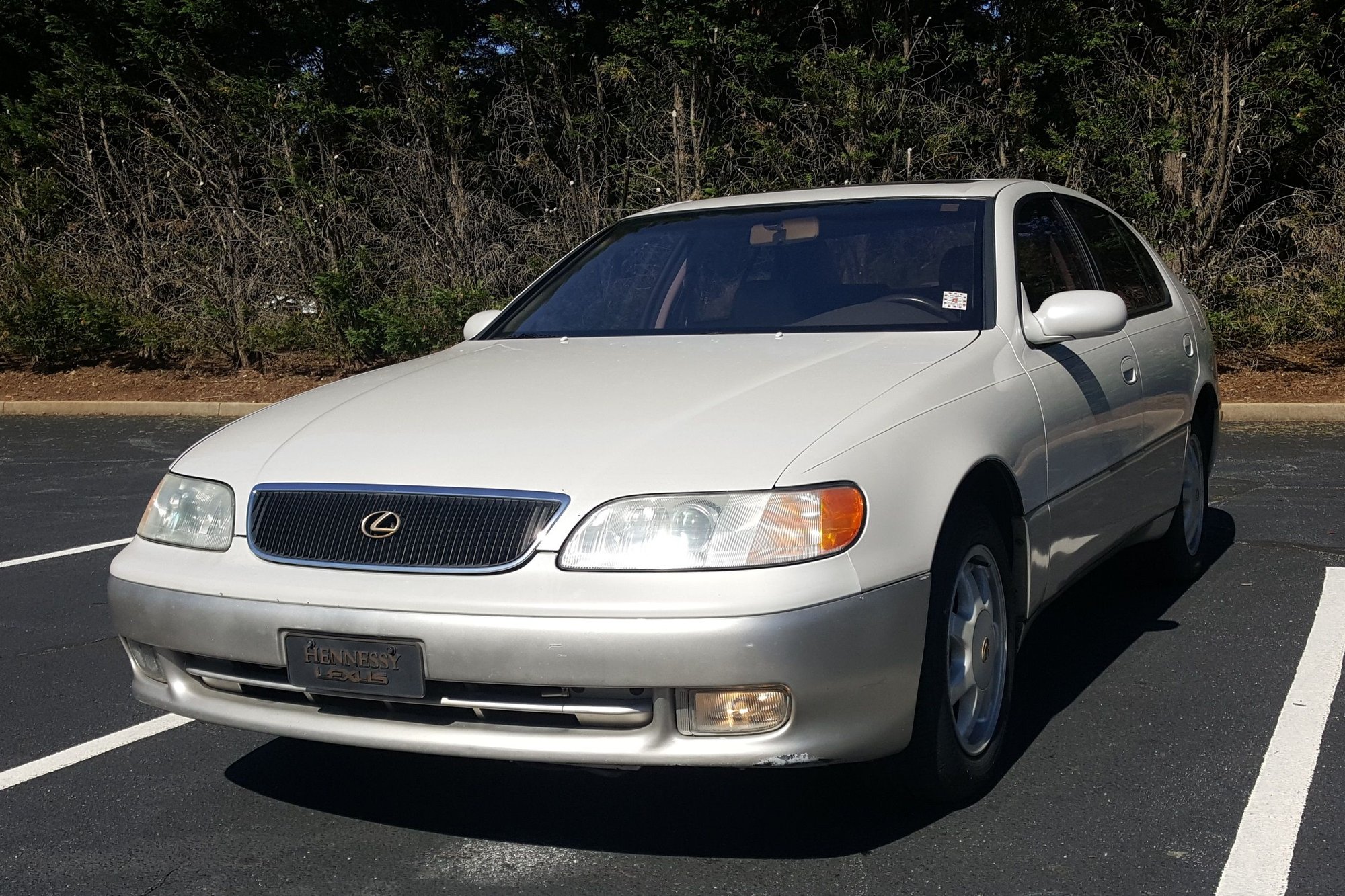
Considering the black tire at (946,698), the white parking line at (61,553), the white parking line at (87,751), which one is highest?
the black tire at (946,698)

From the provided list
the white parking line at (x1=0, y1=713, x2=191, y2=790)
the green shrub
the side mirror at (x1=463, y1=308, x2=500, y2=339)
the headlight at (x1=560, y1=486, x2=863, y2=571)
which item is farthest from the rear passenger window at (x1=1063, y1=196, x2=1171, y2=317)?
the green shrub

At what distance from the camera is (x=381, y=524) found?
310 centimetres

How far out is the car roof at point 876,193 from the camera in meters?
4.75

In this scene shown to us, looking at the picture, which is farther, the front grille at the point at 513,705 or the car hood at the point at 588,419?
the car hood at the point at 588,419

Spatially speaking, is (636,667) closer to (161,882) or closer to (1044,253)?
(161,882)

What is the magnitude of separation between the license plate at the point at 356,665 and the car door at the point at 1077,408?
1879 mm

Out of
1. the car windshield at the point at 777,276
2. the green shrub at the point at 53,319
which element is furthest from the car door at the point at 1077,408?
the green shrub at the point at 53,319

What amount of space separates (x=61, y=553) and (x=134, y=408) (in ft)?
24.9

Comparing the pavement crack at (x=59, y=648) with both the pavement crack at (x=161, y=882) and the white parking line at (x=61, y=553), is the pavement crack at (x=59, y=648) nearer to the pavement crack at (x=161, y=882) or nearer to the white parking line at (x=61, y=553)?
the white parking line at (x=61, y=553)

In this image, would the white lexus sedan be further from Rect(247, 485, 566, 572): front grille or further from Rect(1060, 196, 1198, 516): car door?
Rect(1060, 196, 1198, 516): car door

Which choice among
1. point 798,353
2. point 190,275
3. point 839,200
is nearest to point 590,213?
point 190,275

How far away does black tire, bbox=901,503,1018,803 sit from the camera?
3209mm

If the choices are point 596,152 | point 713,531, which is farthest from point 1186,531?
point 596,152

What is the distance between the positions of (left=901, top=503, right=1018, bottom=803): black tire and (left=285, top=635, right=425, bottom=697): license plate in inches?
44.1
